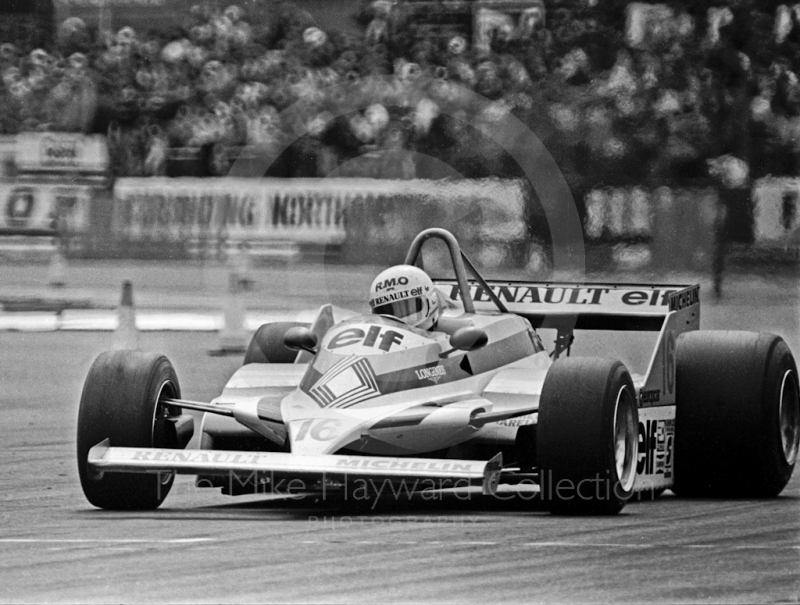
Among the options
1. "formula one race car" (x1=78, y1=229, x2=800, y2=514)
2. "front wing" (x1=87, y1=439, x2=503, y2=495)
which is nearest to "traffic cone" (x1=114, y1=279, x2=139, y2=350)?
"formula one race car" (x1=78, y1=229, x2=800, y2=514)

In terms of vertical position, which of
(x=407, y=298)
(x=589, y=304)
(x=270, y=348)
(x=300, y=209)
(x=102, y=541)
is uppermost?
(x=300, y=209)

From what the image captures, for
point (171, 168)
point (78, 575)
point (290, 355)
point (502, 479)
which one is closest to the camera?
point (78, 575)

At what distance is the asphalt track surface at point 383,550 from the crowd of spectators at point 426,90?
355 inches

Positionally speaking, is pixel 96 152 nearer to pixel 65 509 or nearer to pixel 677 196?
pixel 677 196

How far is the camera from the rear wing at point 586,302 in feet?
36.0

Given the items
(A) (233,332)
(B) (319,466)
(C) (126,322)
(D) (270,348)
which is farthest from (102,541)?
(A) (233,332)

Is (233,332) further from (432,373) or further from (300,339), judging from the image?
(432,373)

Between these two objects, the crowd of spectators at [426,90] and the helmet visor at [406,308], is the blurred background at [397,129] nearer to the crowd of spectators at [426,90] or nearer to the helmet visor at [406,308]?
the crowd of spectators at [426,90]

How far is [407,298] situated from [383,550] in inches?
100

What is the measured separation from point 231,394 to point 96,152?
12.3m

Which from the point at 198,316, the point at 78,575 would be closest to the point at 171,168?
the point at 198,316

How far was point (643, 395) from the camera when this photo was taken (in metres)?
9.75

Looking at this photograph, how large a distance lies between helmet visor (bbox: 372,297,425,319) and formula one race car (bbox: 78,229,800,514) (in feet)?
A: 0.18

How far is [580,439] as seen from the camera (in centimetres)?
865
